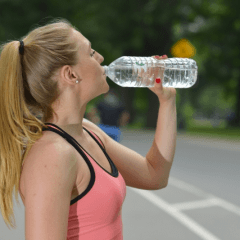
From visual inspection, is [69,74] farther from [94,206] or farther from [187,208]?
[187,208]

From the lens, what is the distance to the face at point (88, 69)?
1.57 metres

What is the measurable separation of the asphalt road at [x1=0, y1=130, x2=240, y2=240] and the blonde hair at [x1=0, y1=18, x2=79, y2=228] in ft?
5.78

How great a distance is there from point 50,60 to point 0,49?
36 centimetres

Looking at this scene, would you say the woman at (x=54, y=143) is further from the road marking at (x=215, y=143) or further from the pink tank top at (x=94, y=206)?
the road marking at (x=215, y=143)

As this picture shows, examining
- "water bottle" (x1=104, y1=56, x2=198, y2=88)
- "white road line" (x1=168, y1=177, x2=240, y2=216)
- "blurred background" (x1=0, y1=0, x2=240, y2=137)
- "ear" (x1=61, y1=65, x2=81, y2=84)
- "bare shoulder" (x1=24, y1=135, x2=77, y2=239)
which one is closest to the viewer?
"bare shoulder" (x1=24, y1=135, x2=77, y2=239)

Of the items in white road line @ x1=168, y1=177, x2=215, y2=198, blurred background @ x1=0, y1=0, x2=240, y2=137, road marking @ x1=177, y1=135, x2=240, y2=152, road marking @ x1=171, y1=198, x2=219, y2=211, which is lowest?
road marking @ x1=177, y1=135, x2=240, y2=152

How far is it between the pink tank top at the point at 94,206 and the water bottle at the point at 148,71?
1021mm

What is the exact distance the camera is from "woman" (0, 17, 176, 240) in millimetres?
1223

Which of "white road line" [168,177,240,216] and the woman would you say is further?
"white road line" [168,177,240,216]

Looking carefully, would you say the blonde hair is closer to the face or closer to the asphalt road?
the face

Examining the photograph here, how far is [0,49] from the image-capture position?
168 cm

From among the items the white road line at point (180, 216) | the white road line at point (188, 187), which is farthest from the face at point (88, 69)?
the white road line at point (188, 187)

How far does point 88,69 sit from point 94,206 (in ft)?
2.14

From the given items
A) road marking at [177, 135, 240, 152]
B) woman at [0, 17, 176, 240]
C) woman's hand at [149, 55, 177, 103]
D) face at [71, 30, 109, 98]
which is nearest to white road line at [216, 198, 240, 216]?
woman's hand at [149, 55, 177, 103]
